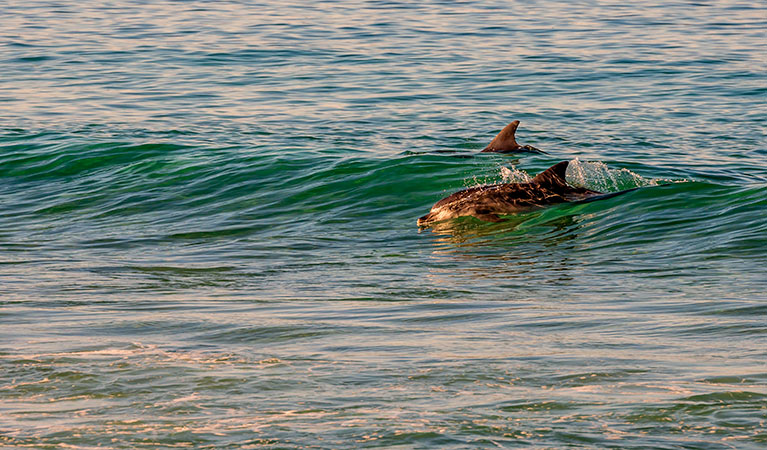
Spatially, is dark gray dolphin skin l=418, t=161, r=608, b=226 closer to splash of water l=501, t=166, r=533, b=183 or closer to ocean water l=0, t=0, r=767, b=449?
ocean water l=0, t=0, r=767, b=449

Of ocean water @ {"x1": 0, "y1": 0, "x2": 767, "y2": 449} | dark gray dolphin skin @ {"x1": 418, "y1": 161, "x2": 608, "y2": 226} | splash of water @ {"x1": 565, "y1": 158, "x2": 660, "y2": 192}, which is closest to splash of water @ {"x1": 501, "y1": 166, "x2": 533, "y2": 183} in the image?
ocean water @ {"x1": 0, "y1": 0, "x2": 767, "y2": 449}

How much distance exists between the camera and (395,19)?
35062 mm

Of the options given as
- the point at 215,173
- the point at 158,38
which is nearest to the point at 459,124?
the point at 215,173

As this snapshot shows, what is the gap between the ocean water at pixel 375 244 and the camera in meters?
6.18

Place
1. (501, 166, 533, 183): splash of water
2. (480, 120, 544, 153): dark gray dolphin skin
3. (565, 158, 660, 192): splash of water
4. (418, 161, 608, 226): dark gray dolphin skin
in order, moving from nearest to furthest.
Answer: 1. (418, 161, 608, 226): dark gray dolphin skin
2. (565, 158, 660, 192): splash of water
3. (501, 166, 533, 183): splash of water
4. (480, 120, 544, 153): dark gray dolphin skin

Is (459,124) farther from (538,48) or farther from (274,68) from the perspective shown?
(538,48)

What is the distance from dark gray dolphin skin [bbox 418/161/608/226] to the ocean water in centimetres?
22

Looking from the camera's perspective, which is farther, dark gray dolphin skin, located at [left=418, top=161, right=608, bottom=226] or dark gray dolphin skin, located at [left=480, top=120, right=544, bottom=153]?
dark gray dolphin skin, located at [left=480, top=120, right=544, bottom=153]

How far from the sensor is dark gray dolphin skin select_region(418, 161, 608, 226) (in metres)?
13.8

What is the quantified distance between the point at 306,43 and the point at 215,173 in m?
13.5

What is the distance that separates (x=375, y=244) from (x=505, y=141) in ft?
16.7

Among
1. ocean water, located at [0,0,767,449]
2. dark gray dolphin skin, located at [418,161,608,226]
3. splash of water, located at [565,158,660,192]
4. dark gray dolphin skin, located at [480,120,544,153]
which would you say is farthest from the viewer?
dark gray dolphin skin, located at [480,120,544,153]

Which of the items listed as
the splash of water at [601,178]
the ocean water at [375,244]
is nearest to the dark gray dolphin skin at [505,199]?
the ocean water at [375,244]

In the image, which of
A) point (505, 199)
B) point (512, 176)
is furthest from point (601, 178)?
point (505, 199)
